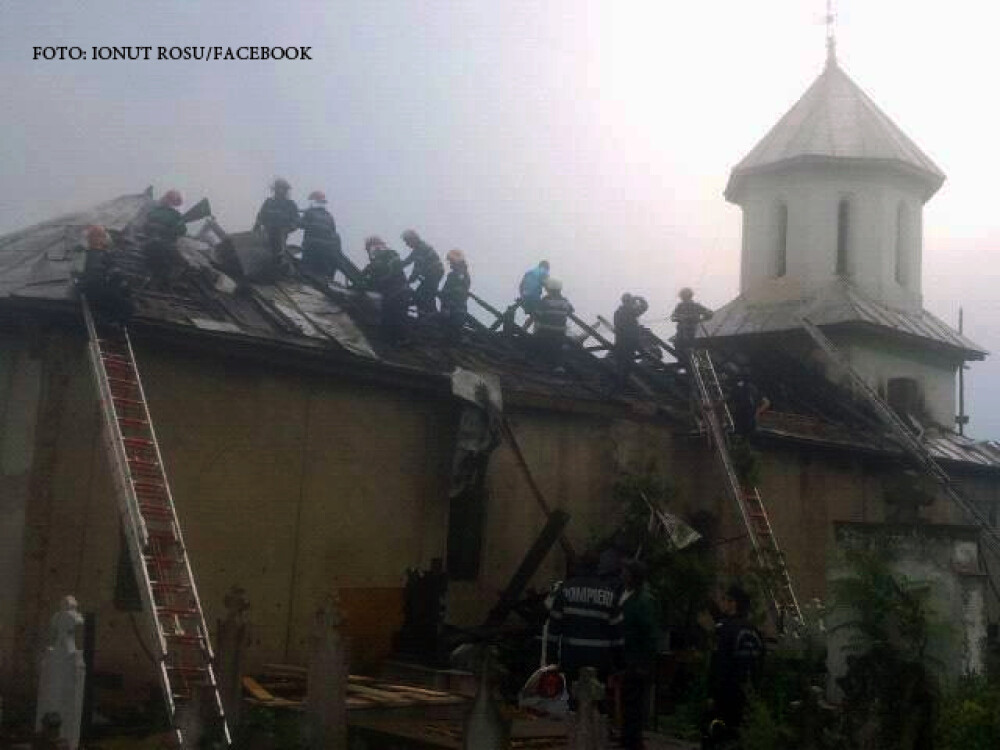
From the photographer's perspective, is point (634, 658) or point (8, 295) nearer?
point (634, 658)

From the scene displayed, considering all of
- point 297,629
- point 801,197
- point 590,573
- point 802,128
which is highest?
point 802,128

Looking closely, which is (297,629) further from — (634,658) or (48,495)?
(634,658)

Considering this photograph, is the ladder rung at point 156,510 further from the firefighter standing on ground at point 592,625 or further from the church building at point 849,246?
the church building at point 849,246

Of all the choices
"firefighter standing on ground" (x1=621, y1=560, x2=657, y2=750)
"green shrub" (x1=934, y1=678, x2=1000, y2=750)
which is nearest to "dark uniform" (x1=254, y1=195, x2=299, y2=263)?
"firefighter standing on ground" (x1=621, y1=560, x2=657, y2=750)

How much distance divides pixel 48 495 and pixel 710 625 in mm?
10484

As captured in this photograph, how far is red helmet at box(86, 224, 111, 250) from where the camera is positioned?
1370 cm

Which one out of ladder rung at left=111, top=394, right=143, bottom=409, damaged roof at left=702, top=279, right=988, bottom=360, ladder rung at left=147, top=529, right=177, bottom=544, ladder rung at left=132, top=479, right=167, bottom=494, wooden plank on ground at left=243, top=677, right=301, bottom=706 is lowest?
wooden plank on ground at left=243, top=677, right=301, bottom=706

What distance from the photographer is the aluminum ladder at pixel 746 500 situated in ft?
58.3

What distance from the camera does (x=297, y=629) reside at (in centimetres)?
1520

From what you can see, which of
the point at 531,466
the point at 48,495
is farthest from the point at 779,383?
the point at 48,495

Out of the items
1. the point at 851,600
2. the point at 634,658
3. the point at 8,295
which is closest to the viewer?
the point at 851,600

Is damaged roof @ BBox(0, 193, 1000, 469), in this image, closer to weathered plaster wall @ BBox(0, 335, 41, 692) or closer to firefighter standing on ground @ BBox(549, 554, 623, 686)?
weathered plaster wall @ BBox(0, 335, 41, 692)

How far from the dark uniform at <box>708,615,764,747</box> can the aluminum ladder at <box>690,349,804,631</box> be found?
6188 millimetres

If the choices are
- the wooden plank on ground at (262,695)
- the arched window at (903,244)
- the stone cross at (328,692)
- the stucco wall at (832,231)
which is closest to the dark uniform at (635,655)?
the stone cross at (328,692)
